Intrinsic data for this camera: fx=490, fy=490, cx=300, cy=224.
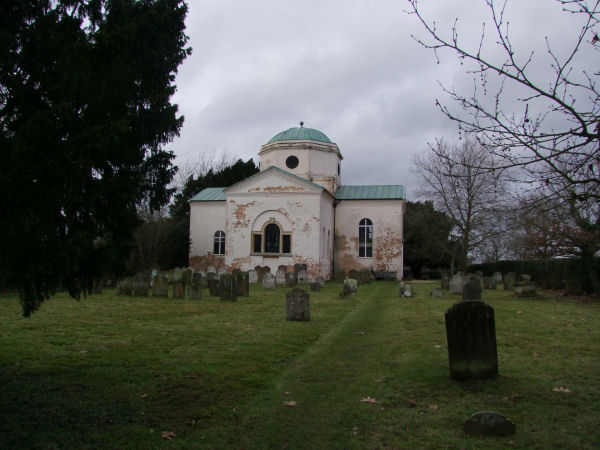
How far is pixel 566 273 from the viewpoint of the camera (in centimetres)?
1989

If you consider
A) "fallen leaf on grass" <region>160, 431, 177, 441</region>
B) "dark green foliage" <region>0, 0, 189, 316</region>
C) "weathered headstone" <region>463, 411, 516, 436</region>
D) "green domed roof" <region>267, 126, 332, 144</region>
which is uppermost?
"green domed roof" <region>267, 126, 332, 144</region>

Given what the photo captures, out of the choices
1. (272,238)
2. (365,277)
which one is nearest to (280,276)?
(365,277)

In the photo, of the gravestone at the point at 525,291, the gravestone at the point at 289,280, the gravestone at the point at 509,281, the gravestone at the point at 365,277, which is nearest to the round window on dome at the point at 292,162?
the gravestone at the point at 365,277

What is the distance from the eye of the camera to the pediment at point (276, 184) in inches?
1224

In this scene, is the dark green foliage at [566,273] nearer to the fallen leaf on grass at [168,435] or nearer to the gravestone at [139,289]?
the gravestone at [139,289]

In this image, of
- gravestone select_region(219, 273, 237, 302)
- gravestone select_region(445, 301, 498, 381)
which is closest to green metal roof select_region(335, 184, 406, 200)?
gravestone select_region(219, 273, 237, 302)

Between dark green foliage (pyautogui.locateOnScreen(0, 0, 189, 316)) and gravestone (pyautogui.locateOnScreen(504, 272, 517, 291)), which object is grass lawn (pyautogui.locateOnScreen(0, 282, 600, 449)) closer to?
dark green foliage (pyautogui.locateOnScreen(0, 0, 189, 316))

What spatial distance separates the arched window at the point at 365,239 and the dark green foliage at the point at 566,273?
34.5ft

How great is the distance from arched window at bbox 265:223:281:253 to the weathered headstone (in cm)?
2676

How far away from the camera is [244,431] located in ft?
16.1

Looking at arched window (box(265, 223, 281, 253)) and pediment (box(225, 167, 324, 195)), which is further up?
pediment (box(225, 167, 324, 195))

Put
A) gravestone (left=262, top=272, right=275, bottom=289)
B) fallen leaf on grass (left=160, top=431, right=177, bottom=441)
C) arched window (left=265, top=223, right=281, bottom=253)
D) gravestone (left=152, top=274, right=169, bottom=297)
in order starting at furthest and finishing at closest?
arched window (left=265, top=223, right=281, bottom=253)
gravestone (left=262, top=272, right=275, bottom=289)
gravestone (left=152, top=274, right=169, bottom=297)
fallen leaf on grass (left=160, top=431, right=177, bottom=441)

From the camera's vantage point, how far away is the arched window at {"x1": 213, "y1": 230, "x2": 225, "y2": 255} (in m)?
35.9

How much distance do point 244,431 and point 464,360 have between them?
3213 mm
